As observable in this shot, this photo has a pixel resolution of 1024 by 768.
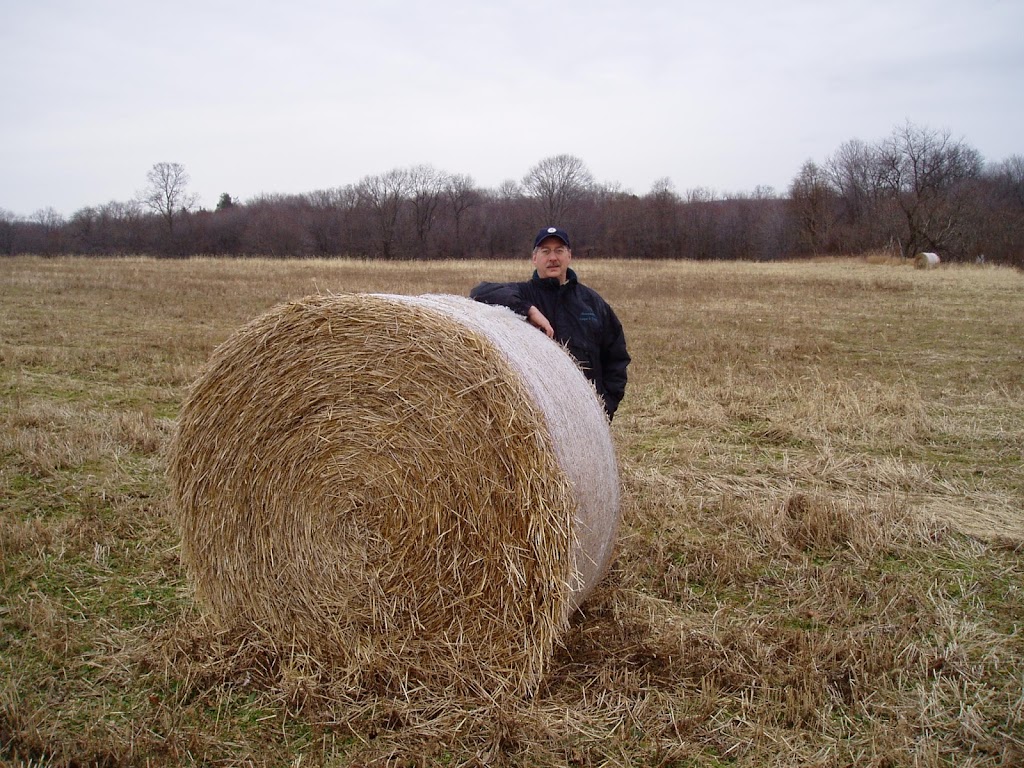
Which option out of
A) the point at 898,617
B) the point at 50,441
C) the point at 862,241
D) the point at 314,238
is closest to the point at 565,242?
the point at 898,617

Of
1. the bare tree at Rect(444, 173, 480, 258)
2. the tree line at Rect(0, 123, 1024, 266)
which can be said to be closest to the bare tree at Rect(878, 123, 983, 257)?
the tree line at Rect(0, 123, 1024, 266)

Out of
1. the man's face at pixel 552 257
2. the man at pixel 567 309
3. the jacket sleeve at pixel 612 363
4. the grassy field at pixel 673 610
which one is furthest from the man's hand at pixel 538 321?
the grassy field at pixel 673 610

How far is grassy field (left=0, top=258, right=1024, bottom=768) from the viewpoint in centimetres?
A: 323

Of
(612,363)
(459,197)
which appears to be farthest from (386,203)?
(612,363)

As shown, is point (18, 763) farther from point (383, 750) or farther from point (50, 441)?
point (50, 441)

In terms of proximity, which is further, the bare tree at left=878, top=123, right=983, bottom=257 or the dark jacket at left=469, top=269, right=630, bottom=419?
the bare tree at left=878, top=123, right=983, bottom=257

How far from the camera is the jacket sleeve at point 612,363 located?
519 centimetres

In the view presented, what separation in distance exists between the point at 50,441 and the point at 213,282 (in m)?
19.0

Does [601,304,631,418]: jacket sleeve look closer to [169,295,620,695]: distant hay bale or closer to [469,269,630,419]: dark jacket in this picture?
[469,269,630,419]: dark jacket

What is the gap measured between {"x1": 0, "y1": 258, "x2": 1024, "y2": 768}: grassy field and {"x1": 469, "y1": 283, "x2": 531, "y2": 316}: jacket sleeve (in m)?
1.06

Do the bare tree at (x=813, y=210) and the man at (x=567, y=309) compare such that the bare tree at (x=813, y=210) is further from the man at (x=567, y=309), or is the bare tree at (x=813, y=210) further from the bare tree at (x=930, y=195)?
the man at (x=567, y=309)

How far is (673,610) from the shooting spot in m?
4.32

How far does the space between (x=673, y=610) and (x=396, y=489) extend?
5.57 feet

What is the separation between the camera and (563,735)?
3.24m
